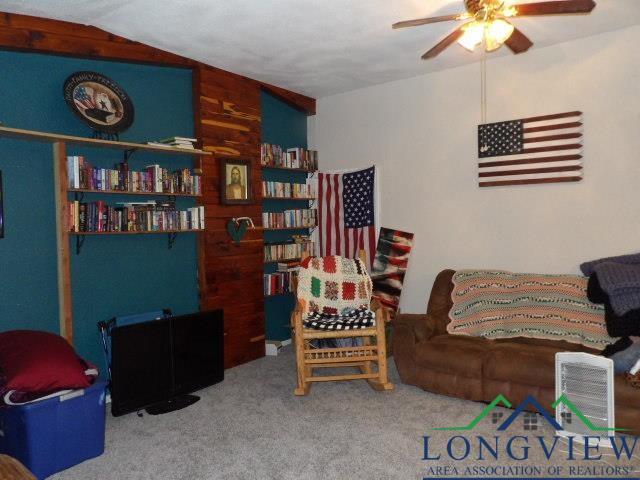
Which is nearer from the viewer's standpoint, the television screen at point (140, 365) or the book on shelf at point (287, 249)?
the television screen at point (140, 365)

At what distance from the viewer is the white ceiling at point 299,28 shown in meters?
2.97

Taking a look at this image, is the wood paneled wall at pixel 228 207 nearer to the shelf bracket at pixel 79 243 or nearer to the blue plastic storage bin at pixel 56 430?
the shelf bracket at pixel 79 243

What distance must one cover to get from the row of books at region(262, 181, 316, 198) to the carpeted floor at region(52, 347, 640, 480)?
6.19ft

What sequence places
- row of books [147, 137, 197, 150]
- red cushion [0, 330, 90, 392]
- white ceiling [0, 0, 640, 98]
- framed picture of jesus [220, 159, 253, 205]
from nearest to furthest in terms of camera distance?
1. red cushion [0, 330, 90, 392]
2. white ceiling [0, 0, 640, 98]
3. row of books [147, 137, 197, 150]
4. framed picture of jesus [220, 159, 253, 205]

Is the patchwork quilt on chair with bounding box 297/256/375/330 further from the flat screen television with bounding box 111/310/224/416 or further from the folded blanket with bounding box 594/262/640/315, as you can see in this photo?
→ the folded blanket with bounding box 594/262/640/315

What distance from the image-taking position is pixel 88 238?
134 inches

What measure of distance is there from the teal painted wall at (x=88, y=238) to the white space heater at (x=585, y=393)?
281cm

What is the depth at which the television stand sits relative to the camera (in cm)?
323

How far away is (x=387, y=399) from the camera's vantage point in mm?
3354

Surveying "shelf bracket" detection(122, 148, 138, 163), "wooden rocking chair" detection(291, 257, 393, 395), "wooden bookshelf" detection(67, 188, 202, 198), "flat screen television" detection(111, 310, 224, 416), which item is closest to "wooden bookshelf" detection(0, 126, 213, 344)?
"wooden bookshelf" detection(67, 188, 202, 198)

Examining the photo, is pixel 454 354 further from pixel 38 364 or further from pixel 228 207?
pixel 38 364

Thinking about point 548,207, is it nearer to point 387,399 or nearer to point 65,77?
point 387,399

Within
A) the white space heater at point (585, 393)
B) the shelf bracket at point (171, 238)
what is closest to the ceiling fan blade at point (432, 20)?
the white space heater at point (585, 393)

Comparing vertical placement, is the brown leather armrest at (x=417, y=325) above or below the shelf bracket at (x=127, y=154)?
below
